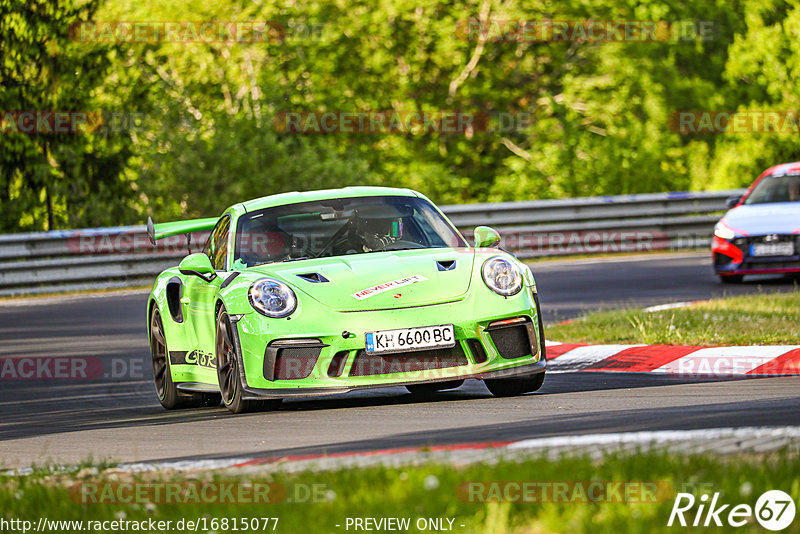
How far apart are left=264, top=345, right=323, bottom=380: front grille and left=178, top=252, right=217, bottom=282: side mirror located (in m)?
1.08

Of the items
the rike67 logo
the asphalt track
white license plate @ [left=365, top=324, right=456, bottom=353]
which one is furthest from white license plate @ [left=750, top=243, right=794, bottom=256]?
the rike67 logo

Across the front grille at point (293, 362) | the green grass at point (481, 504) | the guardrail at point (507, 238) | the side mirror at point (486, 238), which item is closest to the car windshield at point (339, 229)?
the side mirror at point (486, 238)

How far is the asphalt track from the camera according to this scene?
628 centimetres

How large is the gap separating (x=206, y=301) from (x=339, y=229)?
1.00 metres

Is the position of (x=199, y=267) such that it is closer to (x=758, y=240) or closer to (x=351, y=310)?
(x=351, y=310)

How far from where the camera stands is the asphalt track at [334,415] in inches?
247

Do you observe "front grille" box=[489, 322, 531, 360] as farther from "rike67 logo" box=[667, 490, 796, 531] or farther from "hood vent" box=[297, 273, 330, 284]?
"rike67 logo" box=[667, 490, 796, 531]

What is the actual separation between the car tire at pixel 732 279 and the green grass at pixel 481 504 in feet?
38.7

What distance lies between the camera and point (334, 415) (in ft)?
25.4

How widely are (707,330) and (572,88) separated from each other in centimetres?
2396

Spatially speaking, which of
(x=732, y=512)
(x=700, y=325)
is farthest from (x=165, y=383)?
(x=732, y=512)

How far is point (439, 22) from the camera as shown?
109 ft

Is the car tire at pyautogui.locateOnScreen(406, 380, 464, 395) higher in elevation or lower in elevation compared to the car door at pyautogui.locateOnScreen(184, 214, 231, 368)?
lower

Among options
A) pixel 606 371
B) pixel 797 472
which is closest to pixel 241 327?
pixel 606 371
